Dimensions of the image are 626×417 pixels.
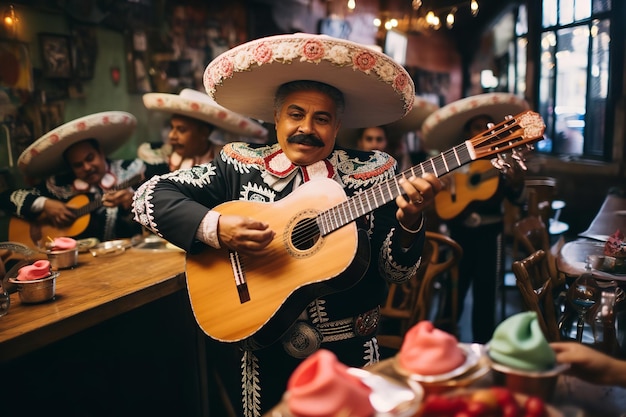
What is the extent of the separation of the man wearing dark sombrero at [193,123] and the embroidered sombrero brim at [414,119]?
1.28m

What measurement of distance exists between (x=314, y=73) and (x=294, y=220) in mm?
573

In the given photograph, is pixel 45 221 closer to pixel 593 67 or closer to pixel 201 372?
pixel 201 372

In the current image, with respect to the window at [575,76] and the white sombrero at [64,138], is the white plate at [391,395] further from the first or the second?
the window at [575,76]

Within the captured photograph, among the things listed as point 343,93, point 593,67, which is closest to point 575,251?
point 343,93

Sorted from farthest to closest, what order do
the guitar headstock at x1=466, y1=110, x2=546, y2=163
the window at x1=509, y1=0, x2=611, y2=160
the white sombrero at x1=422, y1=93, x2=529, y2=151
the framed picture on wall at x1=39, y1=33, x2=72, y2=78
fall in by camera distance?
1. the window at x1=509, y1=0, x2=611, y2=160
2. the framed picture on wall at x1=39, y1=33, x2=72, y2=78
3. the white sombrero at x1=422, y1=93, x2=529, y2=151
4. the guitar headstock at x1=466, y1=110, x2=546, y2=163

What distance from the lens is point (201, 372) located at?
303 cm

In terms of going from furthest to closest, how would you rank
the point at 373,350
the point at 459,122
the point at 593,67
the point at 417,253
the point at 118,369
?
the point at 593,67 < the point at 459,122 < the point at 118,369 < the point at 373,350 < the point at 417,253

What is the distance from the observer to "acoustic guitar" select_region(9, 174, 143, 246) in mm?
3670

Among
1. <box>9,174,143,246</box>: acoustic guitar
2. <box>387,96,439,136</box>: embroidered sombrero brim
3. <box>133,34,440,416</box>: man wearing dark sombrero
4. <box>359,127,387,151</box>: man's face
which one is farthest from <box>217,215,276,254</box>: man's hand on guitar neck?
<box>387,96,439,136</box>: embroidered sombrero brim

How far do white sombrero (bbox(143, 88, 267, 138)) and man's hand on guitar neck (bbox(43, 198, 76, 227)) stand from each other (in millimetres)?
1037

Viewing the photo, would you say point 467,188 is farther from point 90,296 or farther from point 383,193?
point 90,296

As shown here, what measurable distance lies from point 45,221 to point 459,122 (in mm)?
3378

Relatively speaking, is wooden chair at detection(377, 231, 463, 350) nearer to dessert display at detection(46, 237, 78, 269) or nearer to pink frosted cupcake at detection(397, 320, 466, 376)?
dessert display at detection(46, 237, 78, 269)

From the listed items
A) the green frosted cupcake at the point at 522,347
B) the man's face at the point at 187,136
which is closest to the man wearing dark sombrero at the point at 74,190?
the man's face at the point at 187,136
